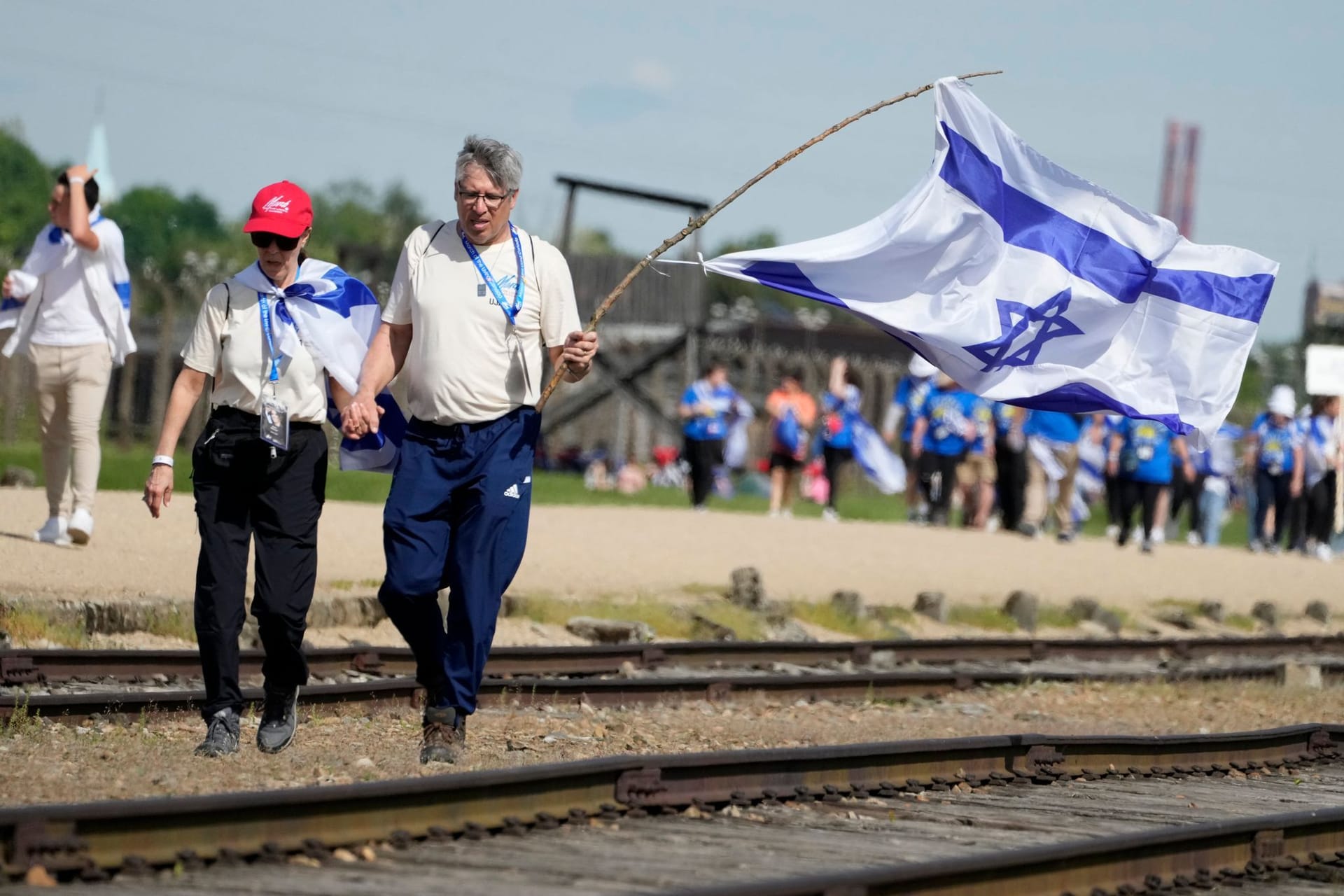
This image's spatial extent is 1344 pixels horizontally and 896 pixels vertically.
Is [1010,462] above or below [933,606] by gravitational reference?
above

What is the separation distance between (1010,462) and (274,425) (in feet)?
54.3

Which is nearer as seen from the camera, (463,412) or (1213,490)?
(463,412)

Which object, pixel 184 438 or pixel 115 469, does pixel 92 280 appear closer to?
pixel 115 469

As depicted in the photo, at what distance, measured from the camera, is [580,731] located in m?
8.91

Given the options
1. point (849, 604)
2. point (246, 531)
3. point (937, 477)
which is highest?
point (937, 477)

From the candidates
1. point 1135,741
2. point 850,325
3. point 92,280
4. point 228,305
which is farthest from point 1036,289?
point 850,325

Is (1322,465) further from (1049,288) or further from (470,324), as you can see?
(470,324)

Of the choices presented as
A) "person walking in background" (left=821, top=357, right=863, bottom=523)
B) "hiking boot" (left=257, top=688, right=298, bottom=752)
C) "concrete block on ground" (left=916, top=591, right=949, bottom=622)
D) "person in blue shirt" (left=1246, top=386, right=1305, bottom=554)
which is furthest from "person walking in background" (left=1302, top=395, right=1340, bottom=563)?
"hiking boot" (left=257, top=688, right=298, bottom=752)

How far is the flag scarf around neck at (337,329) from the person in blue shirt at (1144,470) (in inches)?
616

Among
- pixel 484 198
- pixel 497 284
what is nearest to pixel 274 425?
pixel 497 284

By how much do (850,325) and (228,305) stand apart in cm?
8778

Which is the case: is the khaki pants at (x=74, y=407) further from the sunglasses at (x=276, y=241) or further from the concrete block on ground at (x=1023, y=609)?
the concrete block on ground at (x=1023, y=609)

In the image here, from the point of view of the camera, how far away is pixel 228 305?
24.1 ft

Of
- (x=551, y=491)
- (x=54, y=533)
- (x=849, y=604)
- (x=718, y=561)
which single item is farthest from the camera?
(x=551, y=491)
